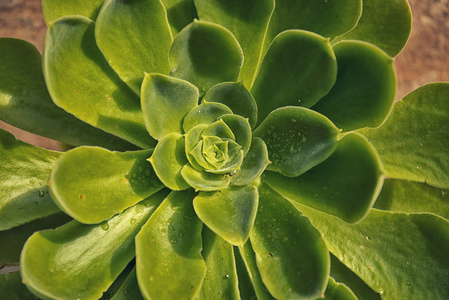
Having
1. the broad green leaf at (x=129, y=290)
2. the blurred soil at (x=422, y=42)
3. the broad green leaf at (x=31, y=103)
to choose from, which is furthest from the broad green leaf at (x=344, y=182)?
the blurred soil at (x=422, y=42)

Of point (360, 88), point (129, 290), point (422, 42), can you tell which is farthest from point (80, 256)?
point (422, 42)

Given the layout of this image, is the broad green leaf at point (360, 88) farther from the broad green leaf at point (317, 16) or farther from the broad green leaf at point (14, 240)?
the broad green leaf at point (14, 240)

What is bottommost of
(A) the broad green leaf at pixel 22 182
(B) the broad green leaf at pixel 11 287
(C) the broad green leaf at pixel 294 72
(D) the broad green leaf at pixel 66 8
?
(B) the broad green leaf at pixel 11 287

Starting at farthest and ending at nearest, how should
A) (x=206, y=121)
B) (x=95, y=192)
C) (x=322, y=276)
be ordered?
(x=206, y=121), (x=95, y=192), (x=322, y=276)

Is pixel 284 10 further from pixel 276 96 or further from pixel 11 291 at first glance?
pixel 11 291

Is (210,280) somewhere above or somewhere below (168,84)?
below

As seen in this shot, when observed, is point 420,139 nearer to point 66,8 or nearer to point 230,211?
point 230,211

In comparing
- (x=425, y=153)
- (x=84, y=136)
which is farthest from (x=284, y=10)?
(x=84, y=136)
